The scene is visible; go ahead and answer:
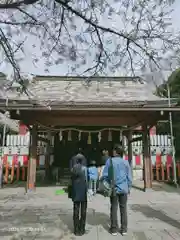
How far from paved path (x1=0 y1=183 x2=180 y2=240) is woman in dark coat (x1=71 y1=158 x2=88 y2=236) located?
0.69 ft

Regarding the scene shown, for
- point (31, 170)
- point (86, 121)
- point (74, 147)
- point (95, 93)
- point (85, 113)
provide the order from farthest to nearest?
1. point (74, 147)
2. point (95, 93)
3. point (86, 121)
4. point (85, 113)
5. point (31, 170)

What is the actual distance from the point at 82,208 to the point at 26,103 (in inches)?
232

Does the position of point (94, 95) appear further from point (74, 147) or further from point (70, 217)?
point (70, 217)

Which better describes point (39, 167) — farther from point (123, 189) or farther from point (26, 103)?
point (123, 189)

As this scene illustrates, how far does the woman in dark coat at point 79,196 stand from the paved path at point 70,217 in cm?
21

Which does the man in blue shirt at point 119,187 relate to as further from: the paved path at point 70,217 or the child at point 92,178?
the child at point 92,178

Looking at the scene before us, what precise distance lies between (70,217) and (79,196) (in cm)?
184

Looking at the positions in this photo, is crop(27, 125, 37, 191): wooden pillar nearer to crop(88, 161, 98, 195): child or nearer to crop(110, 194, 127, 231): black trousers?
crop(88, 161, 98, 195): child

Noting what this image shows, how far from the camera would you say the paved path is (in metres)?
5.01

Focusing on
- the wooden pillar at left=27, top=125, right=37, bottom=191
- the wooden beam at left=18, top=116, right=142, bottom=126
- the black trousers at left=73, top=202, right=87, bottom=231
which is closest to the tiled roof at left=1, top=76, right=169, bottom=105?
the wooden beam at left=18, top=116, right=142, bottom=126

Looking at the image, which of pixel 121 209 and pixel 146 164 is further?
pixel 146 164

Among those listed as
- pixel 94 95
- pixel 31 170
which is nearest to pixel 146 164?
pixel 94 95

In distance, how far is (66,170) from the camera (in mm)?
14414

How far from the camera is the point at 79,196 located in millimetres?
4984
